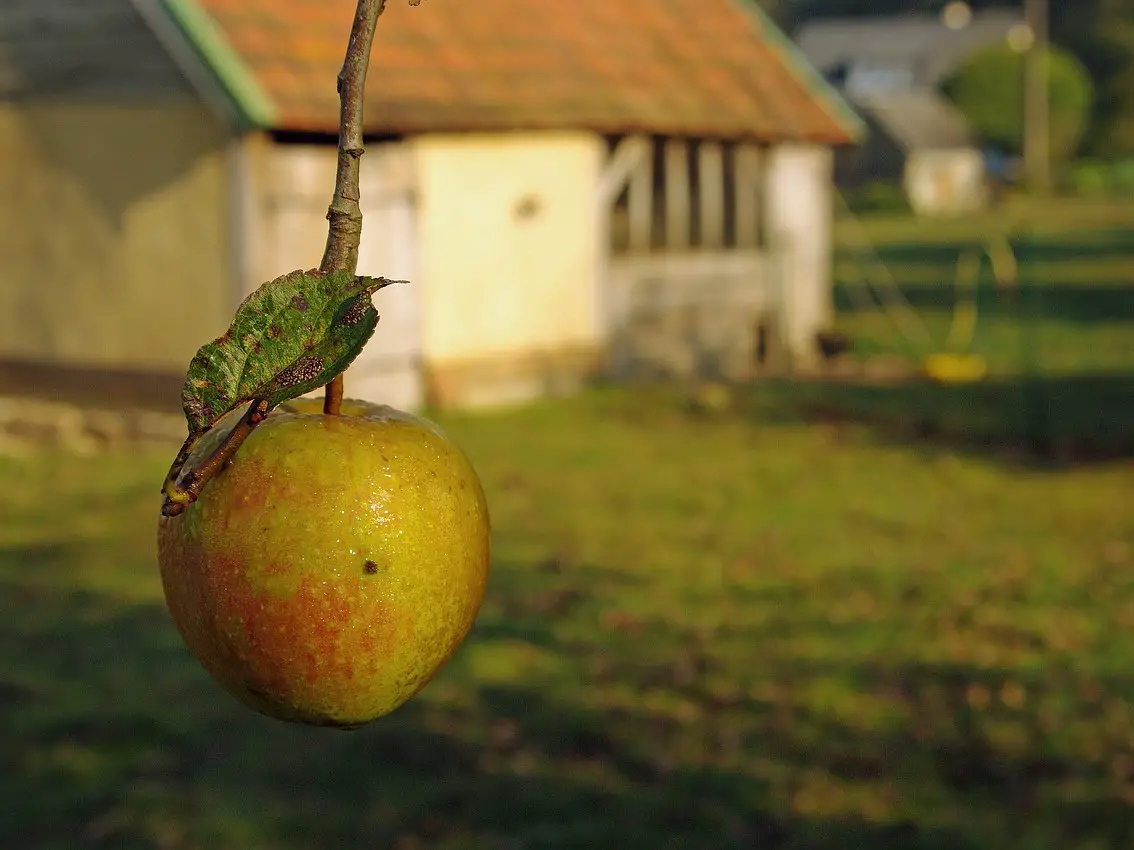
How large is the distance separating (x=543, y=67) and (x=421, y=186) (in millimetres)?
2414

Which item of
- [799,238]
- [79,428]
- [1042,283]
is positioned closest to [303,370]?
[79,428]

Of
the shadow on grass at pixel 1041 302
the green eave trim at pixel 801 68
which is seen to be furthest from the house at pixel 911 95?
the green eave trim at pixel 801 68

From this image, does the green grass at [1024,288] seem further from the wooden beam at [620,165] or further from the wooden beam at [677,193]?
the wooden beam at [620,165]

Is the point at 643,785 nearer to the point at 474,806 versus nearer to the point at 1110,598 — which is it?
the point at 474,806

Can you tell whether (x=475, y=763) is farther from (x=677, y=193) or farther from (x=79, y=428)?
(x=677, y=193)

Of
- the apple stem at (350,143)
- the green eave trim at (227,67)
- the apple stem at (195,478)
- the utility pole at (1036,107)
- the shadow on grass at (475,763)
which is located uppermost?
the utility pole at (1036,107)

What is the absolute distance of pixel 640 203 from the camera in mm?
20453

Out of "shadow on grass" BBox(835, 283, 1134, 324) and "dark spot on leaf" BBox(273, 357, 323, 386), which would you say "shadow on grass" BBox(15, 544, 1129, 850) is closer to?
"dark spot on leaf" BBox(273, 357, 323, 386)

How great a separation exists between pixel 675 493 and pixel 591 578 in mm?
2856

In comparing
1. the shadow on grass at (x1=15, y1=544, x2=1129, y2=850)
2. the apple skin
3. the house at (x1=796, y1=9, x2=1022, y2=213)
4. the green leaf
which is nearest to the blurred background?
the shadow on grass at (x1=15, y1=544, x2=1129, y2=850)

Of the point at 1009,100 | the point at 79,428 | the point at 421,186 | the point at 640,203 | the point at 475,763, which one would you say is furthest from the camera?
the point at 1009,100

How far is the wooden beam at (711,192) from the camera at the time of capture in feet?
69.4

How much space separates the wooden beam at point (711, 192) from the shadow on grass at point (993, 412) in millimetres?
2190

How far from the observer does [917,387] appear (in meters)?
20.1
